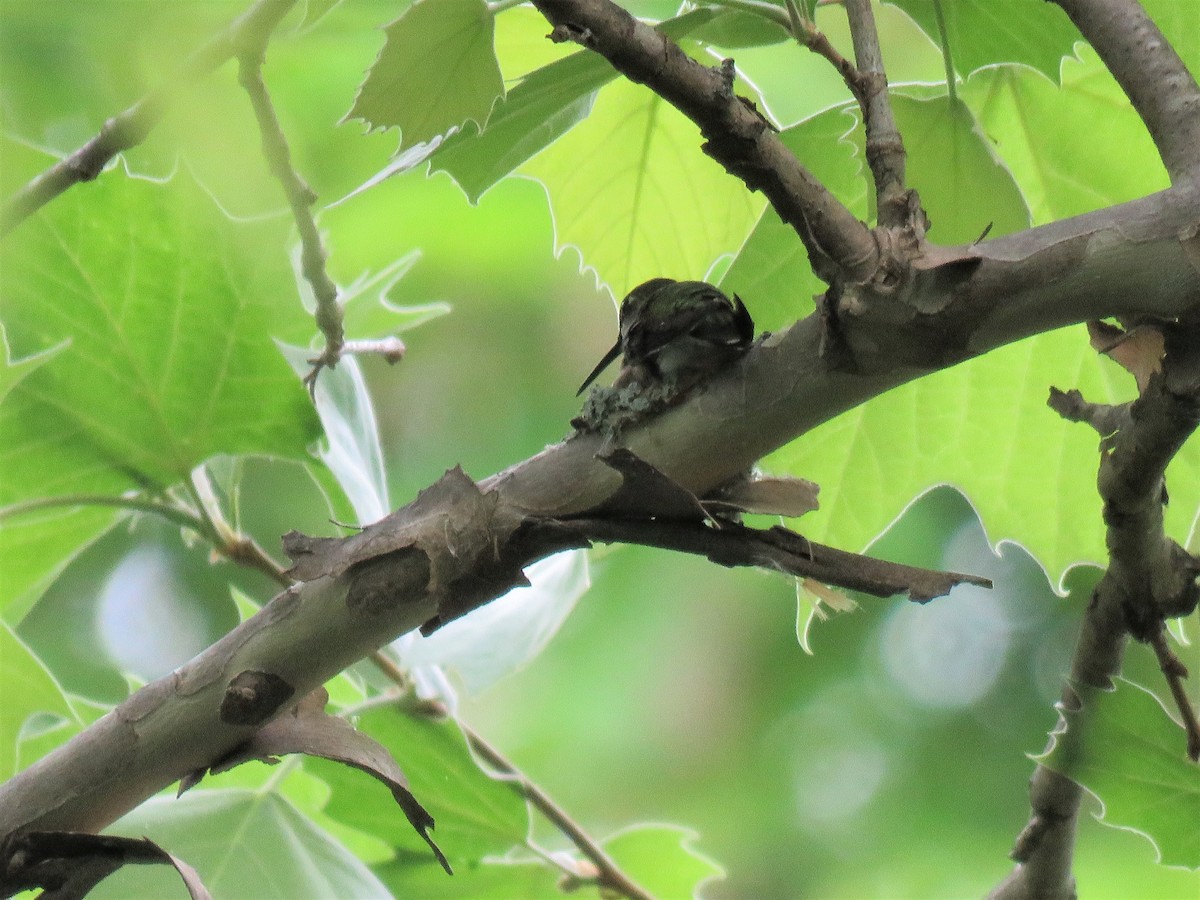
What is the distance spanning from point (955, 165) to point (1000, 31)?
0.05 meters

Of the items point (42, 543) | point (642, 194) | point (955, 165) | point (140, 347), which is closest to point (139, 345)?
point (140, 347)

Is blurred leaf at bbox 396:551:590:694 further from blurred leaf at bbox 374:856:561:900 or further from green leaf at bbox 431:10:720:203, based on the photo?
green leaf at bbox 431:10:720:203

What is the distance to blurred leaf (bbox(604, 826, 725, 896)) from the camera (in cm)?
59

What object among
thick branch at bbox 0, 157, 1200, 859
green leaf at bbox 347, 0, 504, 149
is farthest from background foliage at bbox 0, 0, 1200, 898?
thick branch at bbox 0, 157, 1200, 859

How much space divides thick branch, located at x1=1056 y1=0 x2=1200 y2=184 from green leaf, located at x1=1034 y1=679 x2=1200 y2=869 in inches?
6.0

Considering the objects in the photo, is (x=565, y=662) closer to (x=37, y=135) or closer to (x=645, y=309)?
(x=37, y=135)

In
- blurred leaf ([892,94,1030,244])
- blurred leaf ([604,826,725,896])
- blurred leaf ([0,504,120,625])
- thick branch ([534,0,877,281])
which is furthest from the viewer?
blurred leaf ([604,826,725,896])

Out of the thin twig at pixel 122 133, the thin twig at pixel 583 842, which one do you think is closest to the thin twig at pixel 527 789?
the thin twig at pixel 583 842

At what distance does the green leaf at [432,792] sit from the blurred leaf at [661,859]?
0.11 metres

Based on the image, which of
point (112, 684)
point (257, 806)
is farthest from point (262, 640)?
point (112, 684)

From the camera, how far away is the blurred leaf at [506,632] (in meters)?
0.50

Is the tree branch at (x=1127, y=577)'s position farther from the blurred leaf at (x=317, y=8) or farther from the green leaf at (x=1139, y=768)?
the blurred leaf at (x=317, y=8)

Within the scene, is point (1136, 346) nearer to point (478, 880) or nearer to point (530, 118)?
point (530, 118)

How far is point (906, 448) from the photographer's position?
1.48 ft
